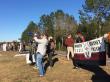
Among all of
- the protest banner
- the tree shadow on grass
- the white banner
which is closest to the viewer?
the tree shadow on grass

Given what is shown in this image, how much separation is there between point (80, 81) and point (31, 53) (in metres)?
7.33

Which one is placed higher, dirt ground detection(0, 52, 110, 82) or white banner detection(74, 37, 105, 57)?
white banner detection(74, 37, 105, 57)

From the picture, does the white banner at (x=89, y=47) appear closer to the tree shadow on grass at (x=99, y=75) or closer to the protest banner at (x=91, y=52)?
the protest banner at (x=91, y=52)

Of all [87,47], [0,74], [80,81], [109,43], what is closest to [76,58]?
[87,47]

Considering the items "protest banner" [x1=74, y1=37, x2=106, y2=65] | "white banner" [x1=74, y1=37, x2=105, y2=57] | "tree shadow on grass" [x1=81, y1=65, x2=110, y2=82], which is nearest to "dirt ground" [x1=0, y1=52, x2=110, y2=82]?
"tree shadow on grass" [x1=81, y1=65, x2=110, y2=82]

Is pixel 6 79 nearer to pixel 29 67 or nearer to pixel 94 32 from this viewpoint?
pixel 29 67

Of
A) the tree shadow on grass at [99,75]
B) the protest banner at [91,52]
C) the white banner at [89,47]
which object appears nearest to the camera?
the tree shadow on grass at [99,75]

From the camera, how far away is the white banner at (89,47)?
16020 mm

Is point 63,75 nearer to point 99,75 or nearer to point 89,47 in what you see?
point 99,75

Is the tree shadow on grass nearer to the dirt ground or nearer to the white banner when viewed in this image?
the dirt ground

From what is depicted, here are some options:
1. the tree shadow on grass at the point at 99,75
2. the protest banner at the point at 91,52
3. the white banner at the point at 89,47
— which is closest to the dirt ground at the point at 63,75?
the tree shadow on grass at the point at 99,75

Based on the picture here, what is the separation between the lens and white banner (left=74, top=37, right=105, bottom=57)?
1602cm

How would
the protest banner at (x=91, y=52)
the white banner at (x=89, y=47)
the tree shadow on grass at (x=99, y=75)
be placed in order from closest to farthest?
the tree shadow on grass at (x=99, y=75)
the protest banner at (x=91, y=52)
the white banner at (x=89, y=47)

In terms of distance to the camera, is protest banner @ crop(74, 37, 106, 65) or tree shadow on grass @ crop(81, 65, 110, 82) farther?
protest banner @ crop(74, 37, 106, 65)
